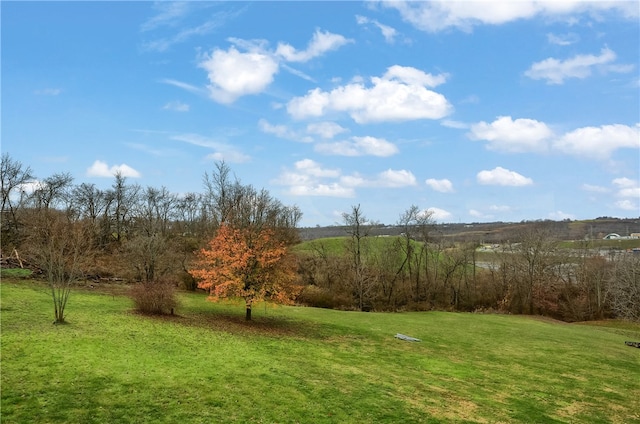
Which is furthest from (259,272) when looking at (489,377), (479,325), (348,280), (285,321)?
(348,280)

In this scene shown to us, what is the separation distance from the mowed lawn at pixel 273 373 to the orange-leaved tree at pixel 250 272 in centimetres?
223

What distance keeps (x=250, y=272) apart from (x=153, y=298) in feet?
20.2

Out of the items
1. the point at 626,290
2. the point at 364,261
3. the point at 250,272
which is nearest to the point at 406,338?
the point at 250,272

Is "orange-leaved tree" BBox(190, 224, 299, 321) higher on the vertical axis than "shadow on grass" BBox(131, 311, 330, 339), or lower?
higher

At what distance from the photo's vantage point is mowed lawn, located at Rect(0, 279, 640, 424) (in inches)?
457

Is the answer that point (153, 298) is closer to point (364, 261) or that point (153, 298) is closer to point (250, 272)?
point (250, 272)

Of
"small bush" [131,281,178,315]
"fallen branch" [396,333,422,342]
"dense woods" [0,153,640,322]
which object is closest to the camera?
"small bush" [131,281,178,315]

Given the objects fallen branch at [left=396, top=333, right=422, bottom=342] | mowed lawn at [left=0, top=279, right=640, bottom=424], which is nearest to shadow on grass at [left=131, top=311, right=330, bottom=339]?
mowed lawn at [left=0, top=279, right=640, bottom=424]

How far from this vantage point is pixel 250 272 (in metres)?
25.5

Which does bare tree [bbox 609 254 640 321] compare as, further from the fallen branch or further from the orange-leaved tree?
the orange-leaved tree

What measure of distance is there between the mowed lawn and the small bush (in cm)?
99

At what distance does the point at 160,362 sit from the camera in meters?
15.2

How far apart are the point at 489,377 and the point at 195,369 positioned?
1331cm

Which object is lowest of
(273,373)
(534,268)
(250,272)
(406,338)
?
(406,338)
